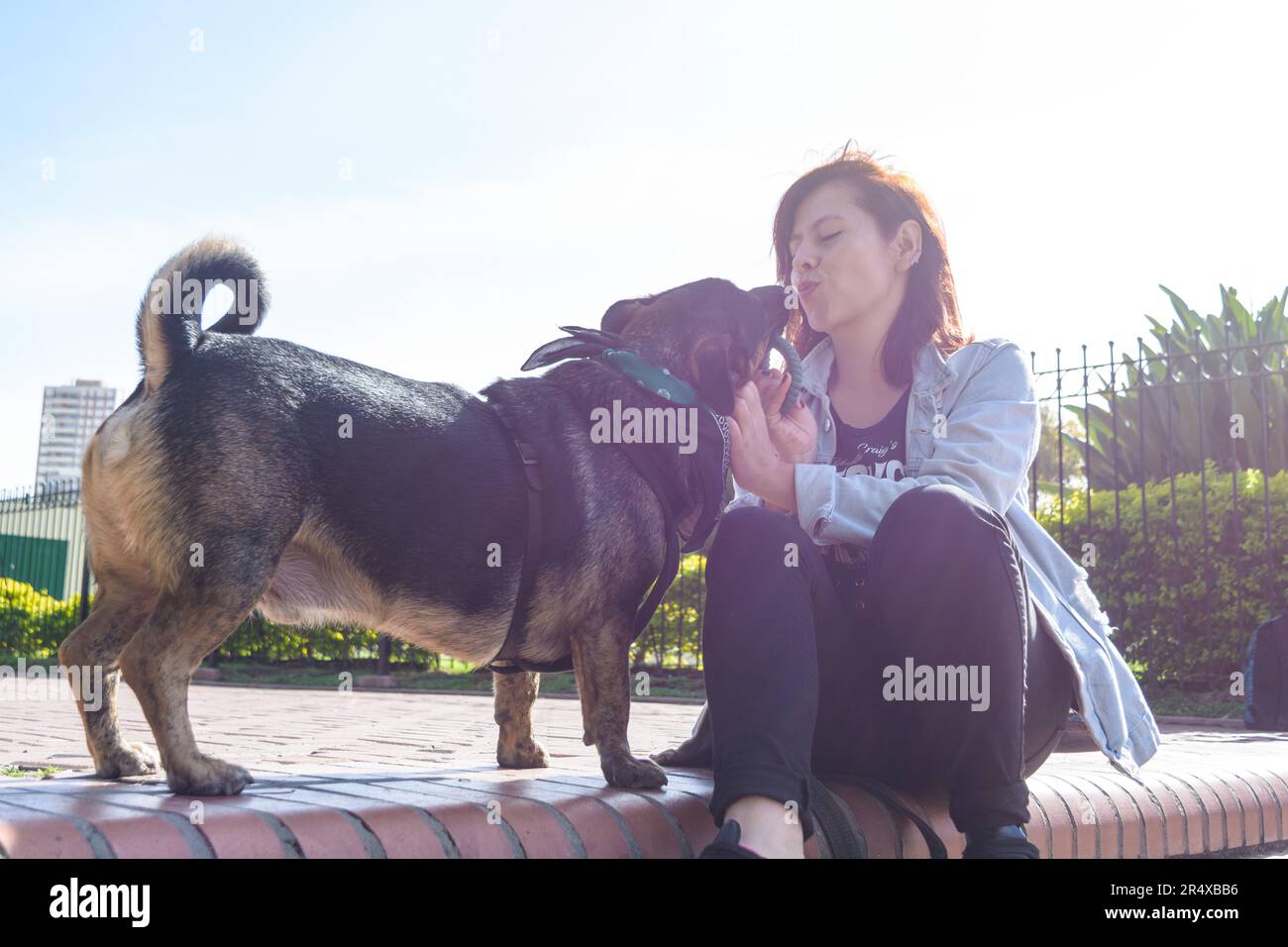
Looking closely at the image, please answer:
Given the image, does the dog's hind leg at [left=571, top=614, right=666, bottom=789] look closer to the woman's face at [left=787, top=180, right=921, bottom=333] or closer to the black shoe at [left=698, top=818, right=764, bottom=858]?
the black shoe at [left=698, top=818, right=764, bottom=858]

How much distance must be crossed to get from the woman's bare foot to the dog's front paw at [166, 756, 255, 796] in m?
0.97

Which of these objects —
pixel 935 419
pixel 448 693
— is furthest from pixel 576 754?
pixel 448 693

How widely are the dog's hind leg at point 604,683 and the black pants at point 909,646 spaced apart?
0.40 metres

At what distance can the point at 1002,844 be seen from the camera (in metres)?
2.11

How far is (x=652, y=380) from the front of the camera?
2.86 metres

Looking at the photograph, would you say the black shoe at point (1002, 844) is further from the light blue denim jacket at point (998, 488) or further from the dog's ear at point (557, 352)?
the dog's ear at point (557, 352)

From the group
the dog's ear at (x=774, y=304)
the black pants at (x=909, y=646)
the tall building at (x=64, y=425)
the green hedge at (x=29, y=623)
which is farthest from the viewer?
the tall building at (x=64, y=425)

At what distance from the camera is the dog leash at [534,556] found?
2.52 metres

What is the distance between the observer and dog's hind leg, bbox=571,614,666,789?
254 centimetres

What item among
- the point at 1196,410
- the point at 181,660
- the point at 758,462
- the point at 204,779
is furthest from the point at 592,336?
the point at 1196,410

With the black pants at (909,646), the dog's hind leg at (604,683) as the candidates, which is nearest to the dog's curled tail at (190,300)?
the dog's hind leg at (604,683)

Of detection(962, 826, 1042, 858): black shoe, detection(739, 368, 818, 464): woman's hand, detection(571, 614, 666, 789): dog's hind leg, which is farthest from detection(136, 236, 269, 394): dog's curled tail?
detection(962, 826, 1042, 858): black shoe

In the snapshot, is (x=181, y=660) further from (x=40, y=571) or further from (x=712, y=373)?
(x=40, y=571)

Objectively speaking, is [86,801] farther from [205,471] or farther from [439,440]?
[439,440]
